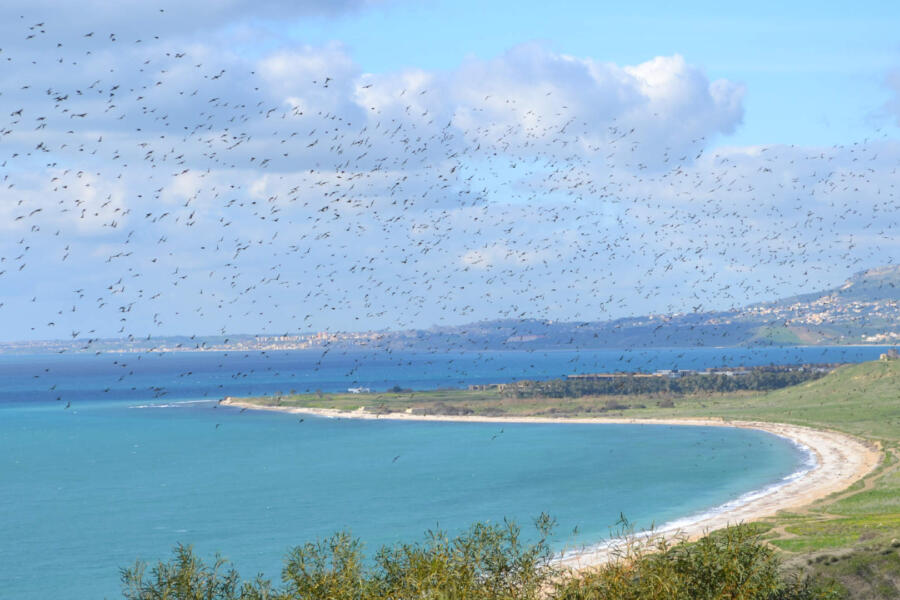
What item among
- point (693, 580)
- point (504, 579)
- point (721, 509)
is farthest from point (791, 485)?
point (504, 579)

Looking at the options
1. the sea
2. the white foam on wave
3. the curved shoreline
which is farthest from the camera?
the sea

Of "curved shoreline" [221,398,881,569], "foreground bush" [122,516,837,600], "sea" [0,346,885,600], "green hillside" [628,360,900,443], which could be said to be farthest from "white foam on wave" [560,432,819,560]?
"foreground bush" [122,516,837,600]

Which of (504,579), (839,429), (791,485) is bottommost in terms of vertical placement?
(791,485)

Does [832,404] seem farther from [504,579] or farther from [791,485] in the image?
[504,579]

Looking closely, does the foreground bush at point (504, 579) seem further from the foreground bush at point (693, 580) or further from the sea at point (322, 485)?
the sea at point (322, 485)

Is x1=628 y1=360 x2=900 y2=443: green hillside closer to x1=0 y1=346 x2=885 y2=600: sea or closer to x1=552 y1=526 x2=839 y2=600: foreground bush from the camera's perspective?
x1=0 y1=346 x2=885 y2=600: sea

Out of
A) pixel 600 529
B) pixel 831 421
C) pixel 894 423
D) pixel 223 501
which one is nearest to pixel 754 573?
pixel 600 529

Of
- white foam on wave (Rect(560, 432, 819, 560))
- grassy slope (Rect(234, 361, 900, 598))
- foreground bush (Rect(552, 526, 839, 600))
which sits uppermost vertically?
foreground bush (Rect(552, 526, 839, 600))

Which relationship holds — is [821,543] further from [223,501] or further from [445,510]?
[223,501]
